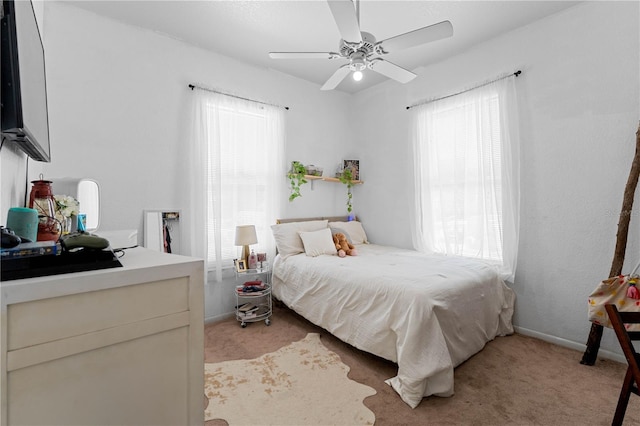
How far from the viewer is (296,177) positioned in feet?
12.0

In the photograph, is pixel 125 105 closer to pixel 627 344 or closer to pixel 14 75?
pixel 14 75

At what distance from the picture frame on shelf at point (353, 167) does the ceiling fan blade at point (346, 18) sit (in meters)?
2.31

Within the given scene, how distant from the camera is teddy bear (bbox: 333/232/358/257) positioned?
3215 millimetres

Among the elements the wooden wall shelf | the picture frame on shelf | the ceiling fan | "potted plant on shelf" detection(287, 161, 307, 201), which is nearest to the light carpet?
"potted plant on shelf" detection(287, 161, 307, 201)

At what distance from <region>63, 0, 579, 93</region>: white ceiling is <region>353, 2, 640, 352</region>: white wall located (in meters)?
0.27

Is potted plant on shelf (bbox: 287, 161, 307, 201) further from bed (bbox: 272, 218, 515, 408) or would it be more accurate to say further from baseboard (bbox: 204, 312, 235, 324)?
baseboard (bbox: 204, 312, 235, 324)

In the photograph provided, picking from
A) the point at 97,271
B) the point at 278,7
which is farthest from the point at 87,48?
the point at 97,271

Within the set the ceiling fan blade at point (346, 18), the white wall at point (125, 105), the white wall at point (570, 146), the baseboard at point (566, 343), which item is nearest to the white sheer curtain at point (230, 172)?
the white wall at point (125, 105)

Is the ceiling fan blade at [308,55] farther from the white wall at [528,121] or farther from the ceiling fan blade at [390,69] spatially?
the white wall at [528,121]

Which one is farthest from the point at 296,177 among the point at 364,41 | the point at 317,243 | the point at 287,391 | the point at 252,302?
the point at 287,391

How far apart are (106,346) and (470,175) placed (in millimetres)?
3225

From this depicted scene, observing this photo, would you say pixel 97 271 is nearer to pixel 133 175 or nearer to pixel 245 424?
pixel 245 424

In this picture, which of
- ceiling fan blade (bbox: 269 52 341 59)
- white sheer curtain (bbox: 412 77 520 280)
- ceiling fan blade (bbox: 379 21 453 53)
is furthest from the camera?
white sheer curtain (bbox: 412 77 520 280)

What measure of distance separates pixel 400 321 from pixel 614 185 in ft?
6.55
